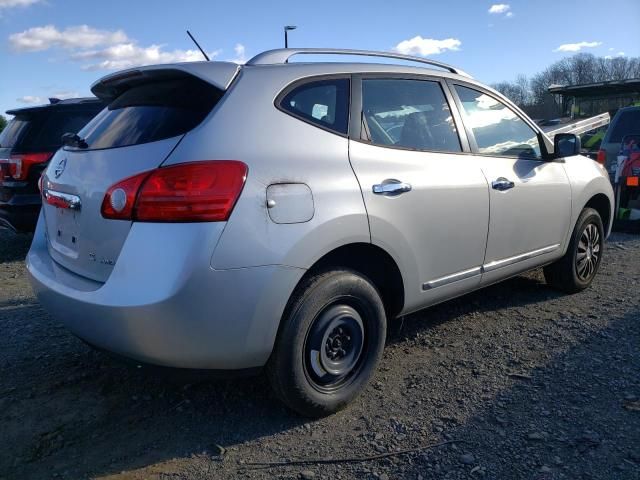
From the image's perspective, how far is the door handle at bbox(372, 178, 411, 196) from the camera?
2.90m

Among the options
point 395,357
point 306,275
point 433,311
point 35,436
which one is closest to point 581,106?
point 433,311

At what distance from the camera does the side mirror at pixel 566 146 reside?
427 cm

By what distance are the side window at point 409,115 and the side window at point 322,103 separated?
148 millimetres

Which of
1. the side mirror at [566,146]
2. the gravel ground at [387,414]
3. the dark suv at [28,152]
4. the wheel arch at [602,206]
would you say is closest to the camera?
the gravel ground at [387,414]

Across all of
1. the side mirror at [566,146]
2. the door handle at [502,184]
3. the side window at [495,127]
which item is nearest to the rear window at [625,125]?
the side mirror at [566,146]

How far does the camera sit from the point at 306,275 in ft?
8.79

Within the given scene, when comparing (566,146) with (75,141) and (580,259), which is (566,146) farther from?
(75,141)

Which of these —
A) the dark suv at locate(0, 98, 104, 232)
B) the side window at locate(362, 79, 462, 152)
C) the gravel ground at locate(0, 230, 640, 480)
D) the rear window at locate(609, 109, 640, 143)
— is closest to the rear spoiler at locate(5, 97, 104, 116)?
the dark suv at locate(0, 98, 104, 232)

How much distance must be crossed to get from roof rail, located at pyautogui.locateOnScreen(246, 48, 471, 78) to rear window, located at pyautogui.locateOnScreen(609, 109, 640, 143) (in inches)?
248

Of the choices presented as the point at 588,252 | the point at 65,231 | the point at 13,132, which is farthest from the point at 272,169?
the point at 13,132

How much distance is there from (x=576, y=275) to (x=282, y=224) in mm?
3249

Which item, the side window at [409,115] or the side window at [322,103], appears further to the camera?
the side window at [409,115]

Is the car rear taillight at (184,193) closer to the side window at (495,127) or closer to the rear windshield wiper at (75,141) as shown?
the rear windshield wiper at (75,141)

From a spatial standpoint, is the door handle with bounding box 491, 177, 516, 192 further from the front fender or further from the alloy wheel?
the alloy wheel
